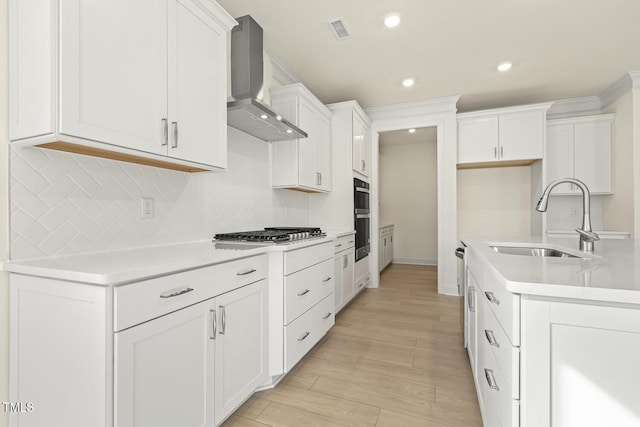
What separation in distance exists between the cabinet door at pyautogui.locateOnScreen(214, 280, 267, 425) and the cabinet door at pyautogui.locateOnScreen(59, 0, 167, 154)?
33.6 inches

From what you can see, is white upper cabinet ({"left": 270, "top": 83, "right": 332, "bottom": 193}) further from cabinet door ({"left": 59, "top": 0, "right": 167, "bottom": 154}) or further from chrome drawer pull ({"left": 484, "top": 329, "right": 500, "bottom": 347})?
chrome drawer pull ({"left": 484, "top": 329, "right": 500, "bottom": 347})

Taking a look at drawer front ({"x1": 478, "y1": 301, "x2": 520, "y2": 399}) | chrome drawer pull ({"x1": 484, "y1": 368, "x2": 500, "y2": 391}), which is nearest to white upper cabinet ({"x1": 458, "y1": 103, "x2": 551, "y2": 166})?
drawer front ({"x1": 478, "y1": 301, "x2": 520, "y2": 399})

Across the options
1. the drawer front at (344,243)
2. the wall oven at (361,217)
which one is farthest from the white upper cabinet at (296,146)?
the wall oven at (361,217)

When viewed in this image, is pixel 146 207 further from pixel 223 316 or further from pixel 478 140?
pixel 478 140

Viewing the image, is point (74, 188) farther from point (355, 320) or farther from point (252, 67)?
point (355, 320)

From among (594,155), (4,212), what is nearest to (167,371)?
(4,212)

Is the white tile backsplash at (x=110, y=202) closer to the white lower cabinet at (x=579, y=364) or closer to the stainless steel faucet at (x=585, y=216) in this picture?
the white lower cabinet at (x=579, y=364)

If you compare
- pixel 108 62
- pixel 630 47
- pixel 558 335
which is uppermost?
pixel 630 47

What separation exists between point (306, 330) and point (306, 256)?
536 mm

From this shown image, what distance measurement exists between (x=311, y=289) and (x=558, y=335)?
1.59m

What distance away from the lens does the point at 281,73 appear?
10.4 ft

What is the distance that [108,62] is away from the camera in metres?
1.19

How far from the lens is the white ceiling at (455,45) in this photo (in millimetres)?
2293

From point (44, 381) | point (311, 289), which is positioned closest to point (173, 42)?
point (44, 381)
